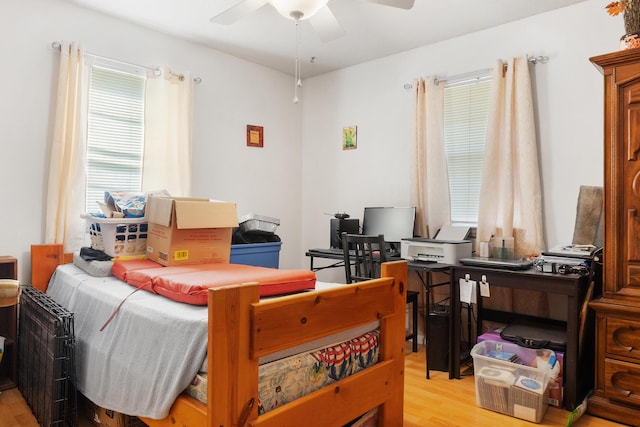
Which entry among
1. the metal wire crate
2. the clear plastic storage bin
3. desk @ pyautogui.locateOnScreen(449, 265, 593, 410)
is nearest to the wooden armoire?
desk @ pyautogui.locateOnScreen(449, 265, 593, 410)

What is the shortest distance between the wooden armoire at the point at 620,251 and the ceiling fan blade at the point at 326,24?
4.64ft

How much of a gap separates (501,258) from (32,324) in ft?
9.48

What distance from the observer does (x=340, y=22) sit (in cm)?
319

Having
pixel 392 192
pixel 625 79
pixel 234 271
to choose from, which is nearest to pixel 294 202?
pixel 392 192

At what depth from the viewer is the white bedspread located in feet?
4.77

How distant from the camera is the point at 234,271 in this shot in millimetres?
2193

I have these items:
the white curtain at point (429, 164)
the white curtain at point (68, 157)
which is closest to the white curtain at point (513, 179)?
the white curtain at point (429, 164)

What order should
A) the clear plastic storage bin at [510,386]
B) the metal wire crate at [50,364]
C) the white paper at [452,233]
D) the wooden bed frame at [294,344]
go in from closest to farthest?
1. the wooden bed frame at [294,344]
2. the metal wire crate at [50,364]
3. the clear plastic storage bin at [510,386]
4. the white paper at [452,233]

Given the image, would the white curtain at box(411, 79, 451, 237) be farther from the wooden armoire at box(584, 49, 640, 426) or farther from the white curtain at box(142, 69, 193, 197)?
the white curtain at box(142, 69, 193, 197)

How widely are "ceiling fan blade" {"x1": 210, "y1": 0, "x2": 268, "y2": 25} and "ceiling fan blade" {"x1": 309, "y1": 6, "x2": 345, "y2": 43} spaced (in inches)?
12.5

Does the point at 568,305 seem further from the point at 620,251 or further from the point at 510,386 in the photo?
the point at 510,386

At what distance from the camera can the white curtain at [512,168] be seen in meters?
2.98

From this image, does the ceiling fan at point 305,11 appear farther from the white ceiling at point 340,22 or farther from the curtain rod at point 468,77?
the curtain rod at point 468,77

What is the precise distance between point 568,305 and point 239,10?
2.46 metres
